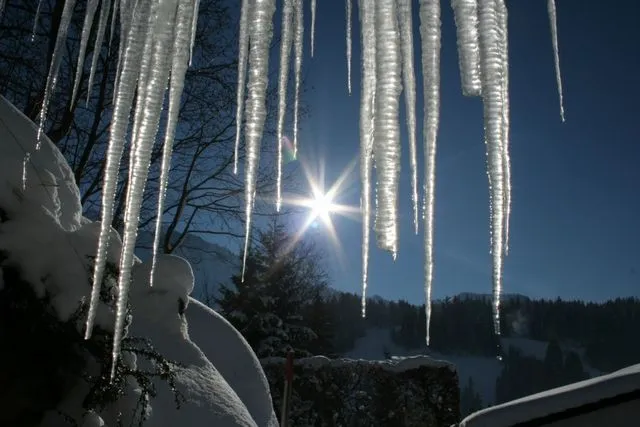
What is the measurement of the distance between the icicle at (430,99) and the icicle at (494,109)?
74 mm

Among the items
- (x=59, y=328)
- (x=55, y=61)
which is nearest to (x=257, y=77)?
(x=55, y=61)

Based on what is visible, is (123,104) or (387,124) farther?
(123,104)

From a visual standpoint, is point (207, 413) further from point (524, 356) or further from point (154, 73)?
point (524, 356)

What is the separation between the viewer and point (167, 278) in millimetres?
A: 4684

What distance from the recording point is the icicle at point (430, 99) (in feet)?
2.43

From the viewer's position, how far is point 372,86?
81 centimetres

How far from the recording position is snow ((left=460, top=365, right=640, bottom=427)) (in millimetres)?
4398

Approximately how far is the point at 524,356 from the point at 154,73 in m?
132

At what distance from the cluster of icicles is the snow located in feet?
13.9

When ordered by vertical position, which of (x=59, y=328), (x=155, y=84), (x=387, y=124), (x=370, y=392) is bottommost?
(x=370, y=392)

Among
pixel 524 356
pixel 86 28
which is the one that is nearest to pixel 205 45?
pixel 86 28

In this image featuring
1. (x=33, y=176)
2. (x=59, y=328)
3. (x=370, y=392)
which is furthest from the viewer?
(x=370, y=392)

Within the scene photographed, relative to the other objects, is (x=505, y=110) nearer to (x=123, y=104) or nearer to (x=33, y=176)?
(x=123, y=104)

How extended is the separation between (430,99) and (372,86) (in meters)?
0.10
